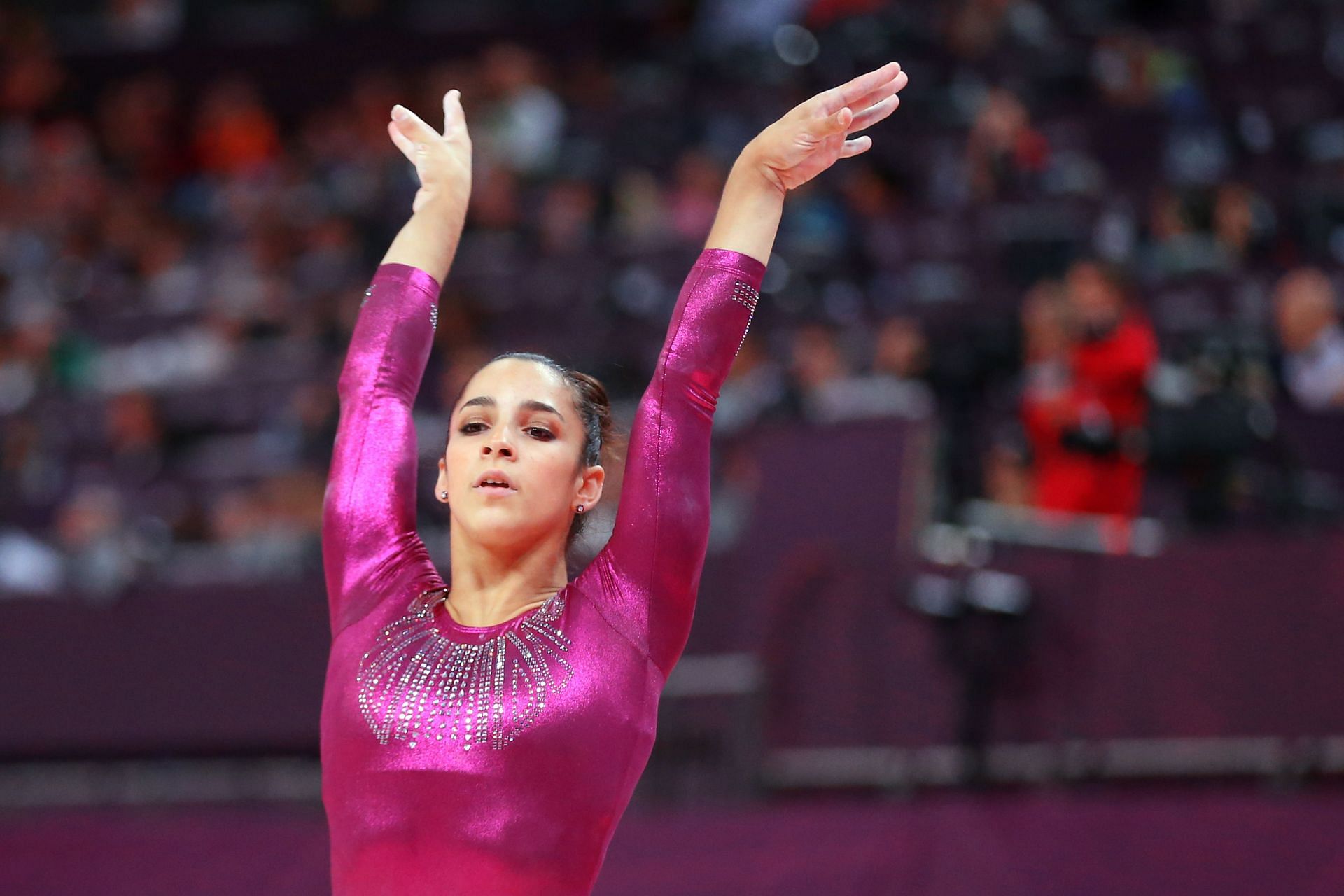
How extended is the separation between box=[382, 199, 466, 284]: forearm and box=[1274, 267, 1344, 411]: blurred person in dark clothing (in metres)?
3.76

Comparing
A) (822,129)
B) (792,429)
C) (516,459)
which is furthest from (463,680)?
(792,429)

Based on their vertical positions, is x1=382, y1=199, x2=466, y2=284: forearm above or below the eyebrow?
above

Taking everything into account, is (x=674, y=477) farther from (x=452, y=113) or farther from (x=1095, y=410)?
(x=1095, y=410)

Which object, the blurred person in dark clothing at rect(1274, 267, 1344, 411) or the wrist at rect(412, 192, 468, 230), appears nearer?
the wrist at rect(412, 192, 468, 230)

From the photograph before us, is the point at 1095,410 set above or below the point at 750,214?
below

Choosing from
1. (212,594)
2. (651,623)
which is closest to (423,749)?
(651,623)

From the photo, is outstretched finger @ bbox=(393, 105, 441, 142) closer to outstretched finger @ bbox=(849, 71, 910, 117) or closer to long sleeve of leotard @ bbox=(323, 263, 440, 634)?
long sleeve of leotard @ bbox=(323, 263, 440, 634)

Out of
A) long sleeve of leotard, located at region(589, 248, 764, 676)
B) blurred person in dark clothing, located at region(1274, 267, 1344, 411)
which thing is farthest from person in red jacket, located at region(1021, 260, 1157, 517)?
long sleeve of leotard, located at region(589, 248, 764, 676)

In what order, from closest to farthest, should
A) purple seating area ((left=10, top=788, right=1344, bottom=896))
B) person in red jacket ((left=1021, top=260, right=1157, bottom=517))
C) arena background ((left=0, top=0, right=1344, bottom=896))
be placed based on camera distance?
purple seating area ((left=10, top=788, right=1344, bottom=896)), arena background ((left=0, top=0, right=1344, bottom=896)), person in red jacket ((left=1021, top=260, right=1157, bottom=517))

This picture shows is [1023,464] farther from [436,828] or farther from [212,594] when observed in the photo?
[436,828]

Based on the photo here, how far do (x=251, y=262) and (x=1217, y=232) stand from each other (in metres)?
5.26

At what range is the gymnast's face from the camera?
2045 mm

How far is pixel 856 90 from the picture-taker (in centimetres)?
207

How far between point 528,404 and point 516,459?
0.09 m
